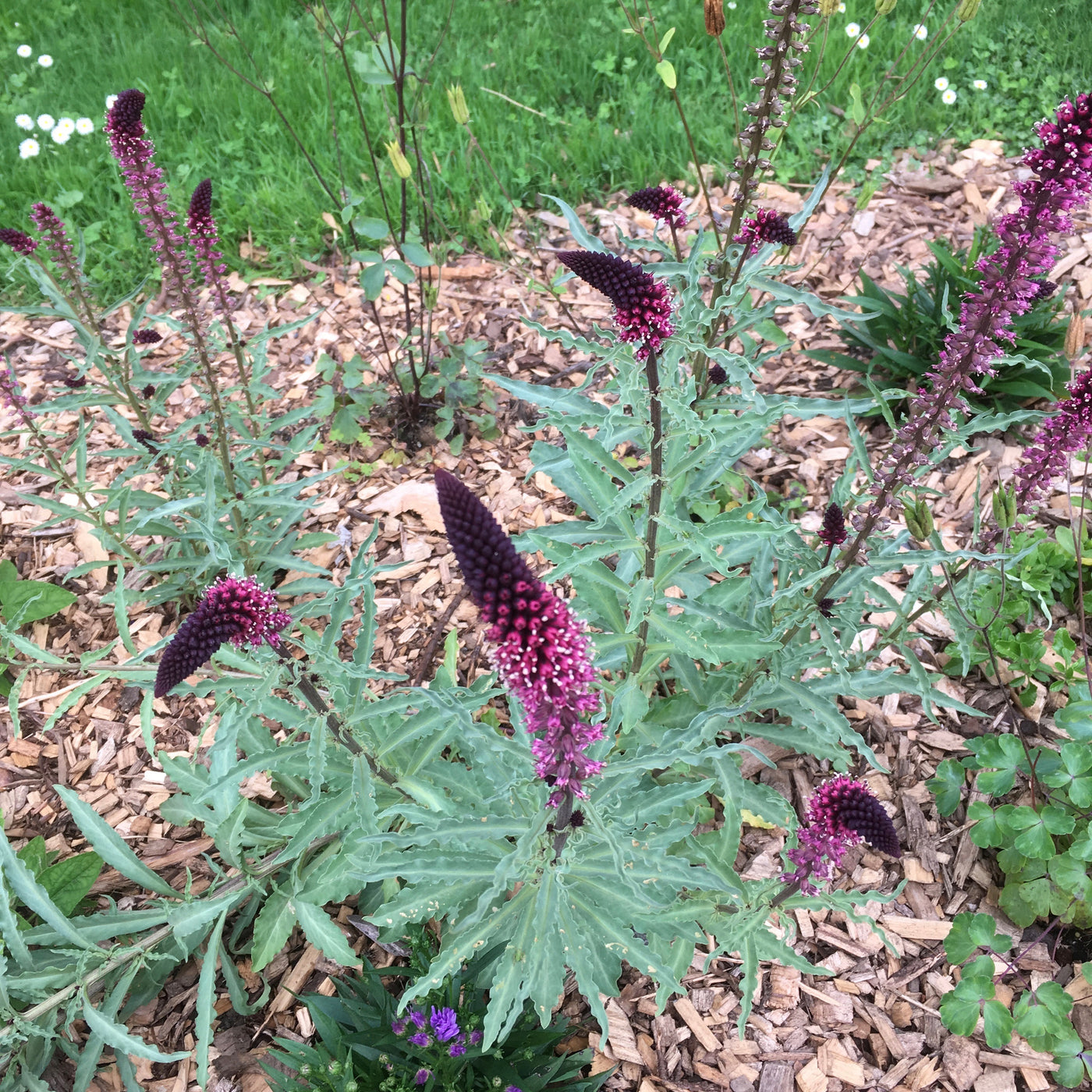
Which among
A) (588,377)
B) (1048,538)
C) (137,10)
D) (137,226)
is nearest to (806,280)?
A: (1048,538)

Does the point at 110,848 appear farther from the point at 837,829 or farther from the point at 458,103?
the point at 458,103

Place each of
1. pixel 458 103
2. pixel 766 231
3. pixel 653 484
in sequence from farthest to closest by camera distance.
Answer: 1. pixel 458 103
2. pixel 766 231
3. pixel 653 484

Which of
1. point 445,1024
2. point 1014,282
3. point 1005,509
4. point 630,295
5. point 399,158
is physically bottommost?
point 445,1024

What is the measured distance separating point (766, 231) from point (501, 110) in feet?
14.2

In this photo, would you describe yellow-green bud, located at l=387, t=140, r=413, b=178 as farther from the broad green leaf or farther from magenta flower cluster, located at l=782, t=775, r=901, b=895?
magenta flower cluster, located at l=782, t=775, r=901, b=895

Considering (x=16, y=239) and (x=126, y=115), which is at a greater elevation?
(x=126, y=115)

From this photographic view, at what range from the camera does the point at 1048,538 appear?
397cm

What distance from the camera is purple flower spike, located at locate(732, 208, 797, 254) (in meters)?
3.05

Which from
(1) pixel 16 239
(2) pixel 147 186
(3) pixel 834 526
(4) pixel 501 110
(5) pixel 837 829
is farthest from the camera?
(4) pixel 501 110

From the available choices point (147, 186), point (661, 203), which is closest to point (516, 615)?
point (661, 203)

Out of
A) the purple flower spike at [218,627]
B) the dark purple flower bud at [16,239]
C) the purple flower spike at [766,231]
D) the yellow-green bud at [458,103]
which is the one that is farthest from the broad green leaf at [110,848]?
the yellow-green bud at [458,103]

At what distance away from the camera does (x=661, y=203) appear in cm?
328

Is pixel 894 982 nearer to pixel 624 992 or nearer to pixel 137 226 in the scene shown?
pixel 624 992

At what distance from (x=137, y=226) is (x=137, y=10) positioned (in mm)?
3632
